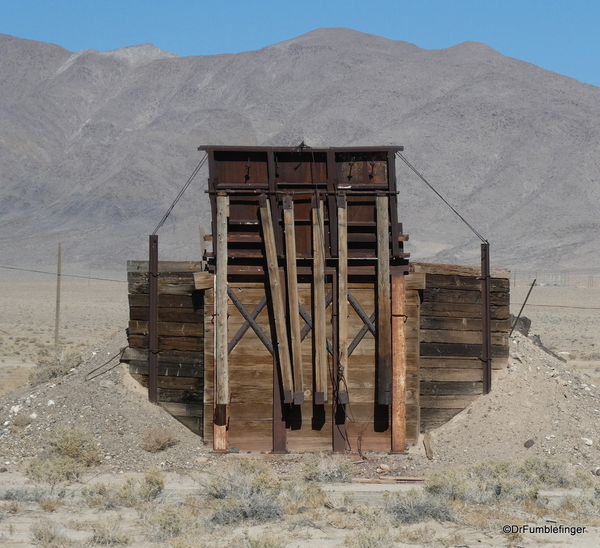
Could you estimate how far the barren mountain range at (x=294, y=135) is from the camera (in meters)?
95.9

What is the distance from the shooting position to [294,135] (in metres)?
121

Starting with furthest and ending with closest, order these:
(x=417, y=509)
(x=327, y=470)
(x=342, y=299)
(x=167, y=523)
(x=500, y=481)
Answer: (x=342, y=299) < (x=327, y=470) < (x=500, y=481) < (x=417, y=509) < (x=167, y=523)

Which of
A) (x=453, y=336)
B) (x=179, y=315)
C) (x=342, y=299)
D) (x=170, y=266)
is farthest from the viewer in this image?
(x=453, y=336)

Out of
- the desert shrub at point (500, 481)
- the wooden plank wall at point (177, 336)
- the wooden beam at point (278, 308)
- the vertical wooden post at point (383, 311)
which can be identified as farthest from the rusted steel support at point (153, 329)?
the desert shrub at point (500, 481)

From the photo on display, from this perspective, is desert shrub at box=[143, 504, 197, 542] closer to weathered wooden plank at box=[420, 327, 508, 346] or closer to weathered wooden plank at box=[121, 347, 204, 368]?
weathered wooden plank at box=[121, 347, 204, 368]

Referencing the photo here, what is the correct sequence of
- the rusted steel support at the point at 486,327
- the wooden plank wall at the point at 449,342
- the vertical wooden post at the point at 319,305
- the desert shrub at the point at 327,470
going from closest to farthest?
1. the desert shrub at the point at 327,470
2. the vertical wooden post at the point at 319,305
3. the wooden plank wall at the point at 449,342
4. the rusted steel support at the point at 486,327

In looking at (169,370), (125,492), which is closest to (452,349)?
(169,370)

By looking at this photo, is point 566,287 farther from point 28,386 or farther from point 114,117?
point 114,117

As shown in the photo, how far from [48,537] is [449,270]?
747cm

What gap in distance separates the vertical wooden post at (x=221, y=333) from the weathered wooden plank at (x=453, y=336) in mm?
3007

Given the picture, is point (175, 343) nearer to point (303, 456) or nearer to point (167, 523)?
point (303, 456)

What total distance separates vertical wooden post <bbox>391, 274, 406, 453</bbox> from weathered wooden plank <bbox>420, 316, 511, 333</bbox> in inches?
24.3

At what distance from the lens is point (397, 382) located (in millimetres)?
12938

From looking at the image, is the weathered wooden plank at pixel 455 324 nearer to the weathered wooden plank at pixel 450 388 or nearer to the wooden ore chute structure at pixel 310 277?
the wooden ore chute structure at pixel 310 277
